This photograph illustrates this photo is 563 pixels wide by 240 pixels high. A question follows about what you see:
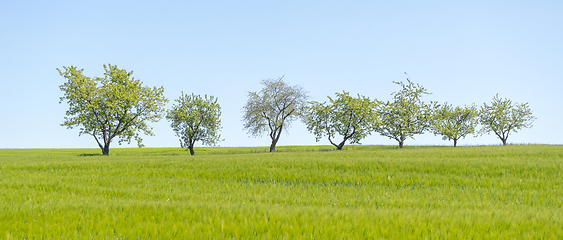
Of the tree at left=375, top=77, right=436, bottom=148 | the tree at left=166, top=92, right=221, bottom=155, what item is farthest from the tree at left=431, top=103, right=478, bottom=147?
the tree at left=166, top=92, right=221, bottom=155

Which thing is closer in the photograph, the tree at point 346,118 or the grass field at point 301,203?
the grass field at point 301,203

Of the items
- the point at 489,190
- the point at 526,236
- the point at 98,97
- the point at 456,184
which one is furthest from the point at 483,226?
the point at 98,97

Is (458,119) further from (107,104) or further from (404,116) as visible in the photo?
(107,104)

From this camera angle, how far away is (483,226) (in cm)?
596

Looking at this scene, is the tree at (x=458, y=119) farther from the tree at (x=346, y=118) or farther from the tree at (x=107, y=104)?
the tree at (x=107, y=104)

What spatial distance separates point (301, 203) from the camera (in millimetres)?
8898

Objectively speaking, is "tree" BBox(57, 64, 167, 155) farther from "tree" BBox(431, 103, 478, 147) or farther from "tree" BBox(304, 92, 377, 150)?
"tree" BBox(431, 103, 478, 147)

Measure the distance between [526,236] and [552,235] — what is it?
48cm

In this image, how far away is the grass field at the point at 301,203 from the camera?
18.4 feet

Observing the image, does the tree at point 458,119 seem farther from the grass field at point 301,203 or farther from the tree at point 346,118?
the grass field at point 301,203

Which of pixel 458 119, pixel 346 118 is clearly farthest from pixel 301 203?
pixel 458 119

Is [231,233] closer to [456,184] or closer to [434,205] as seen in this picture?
[434,205]

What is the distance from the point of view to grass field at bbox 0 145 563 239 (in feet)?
18.4

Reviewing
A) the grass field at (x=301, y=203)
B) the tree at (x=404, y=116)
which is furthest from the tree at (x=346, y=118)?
the grass field at (x=301, y=203)
